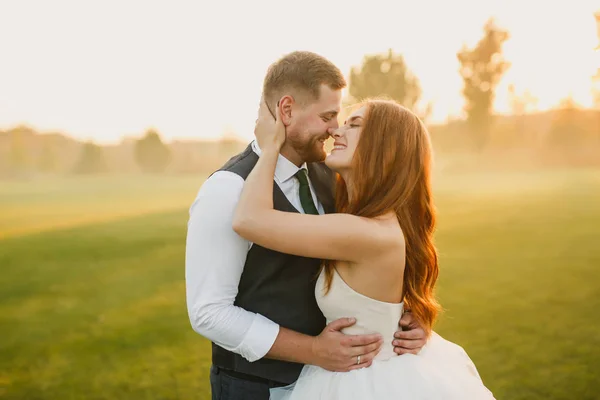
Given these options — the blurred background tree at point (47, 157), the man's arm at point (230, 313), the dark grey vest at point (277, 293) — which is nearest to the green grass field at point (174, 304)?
the dark grey vest at point (277, 293)

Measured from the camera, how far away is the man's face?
2.94 m

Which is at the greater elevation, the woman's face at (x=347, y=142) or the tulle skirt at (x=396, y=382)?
the woman's face at (x=347, y=142)

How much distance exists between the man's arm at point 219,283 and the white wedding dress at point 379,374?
277 millimetres

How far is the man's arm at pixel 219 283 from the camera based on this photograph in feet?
8.41

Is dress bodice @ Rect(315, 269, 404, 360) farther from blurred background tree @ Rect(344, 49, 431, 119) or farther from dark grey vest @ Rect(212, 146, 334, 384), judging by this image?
blurred background tree @ Rect(344, 49, 431, 119)

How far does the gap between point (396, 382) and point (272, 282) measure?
70 cm

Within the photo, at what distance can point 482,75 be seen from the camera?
4556cm

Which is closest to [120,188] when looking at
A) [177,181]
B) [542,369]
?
[177,181]

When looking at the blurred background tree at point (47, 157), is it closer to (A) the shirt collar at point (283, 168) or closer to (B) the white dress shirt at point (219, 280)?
(A) the shirt collar at point (283, 168)

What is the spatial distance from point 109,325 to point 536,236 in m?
11.9

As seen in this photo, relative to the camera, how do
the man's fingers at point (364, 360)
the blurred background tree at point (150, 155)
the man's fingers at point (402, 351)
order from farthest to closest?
the blurred background tree at point (150, 155), the man's fingers at point (402, 351), the man's fingers at point (364, 360)

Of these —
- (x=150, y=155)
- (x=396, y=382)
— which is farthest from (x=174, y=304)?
(x=150, y=155)

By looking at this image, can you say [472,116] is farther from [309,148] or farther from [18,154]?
[309,148]

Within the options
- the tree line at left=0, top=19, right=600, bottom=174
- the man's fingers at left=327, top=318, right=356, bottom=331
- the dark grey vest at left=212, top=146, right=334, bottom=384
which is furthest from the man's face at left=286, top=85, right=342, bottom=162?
the tree line at left=0, top=19, right=600, bottom=174
